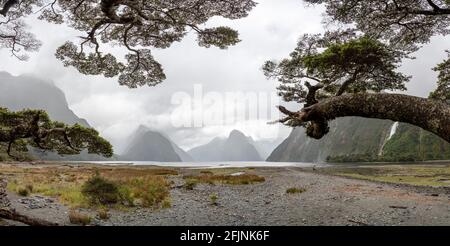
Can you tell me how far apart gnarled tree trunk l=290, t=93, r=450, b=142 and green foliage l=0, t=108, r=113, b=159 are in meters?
6.94

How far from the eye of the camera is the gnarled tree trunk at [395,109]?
4.14 meters

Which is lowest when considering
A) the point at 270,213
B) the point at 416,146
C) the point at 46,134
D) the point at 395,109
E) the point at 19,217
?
the point at 416,146

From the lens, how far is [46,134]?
9227mm

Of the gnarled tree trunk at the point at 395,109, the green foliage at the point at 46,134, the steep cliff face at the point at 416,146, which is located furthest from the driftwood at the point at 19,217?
the steep cliff face at the point at 416,146

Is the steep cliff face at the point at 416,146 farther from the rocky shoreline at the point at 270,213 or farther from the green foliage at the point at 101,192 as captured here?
the green foliage at the point at 101,192

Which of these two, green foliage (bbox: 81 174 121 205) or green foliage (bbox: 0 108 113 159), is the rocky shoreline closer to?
green foliage (bbox: 81 174 121 205)

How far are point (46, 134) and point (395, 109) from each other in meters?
8.63

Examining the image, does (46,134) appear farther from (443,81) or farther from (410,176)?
(410,176)

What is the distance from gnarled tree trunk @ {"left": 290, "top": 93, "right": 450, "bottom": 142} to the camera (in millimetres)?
4141

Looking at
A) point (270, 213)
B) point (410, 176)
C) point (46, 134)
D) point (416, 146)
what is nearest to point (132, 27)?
point (46, 134)

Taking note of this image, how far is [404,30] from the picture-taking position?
8.39m

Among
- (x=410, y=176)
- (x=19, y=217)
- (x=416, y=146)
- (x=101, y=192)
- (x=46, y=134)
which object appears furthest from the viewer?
(x=416, y=146)

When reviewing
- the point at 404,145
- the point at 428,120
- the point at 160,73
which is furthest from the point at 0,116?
the point at 404,145
